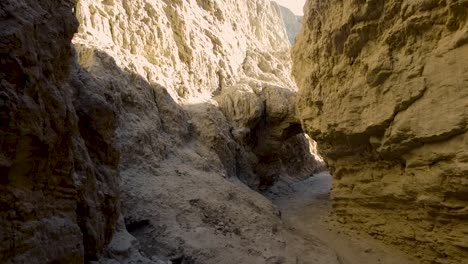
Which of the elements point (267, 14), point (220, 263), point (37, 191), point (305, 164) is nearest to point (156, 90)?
point (220, 263)

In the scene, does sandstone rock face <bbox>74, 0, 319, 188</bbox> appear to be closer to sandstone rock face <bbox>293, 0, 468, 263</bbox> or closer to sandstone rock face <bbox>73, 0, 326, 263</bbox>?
sandstone rock face <bbox>73, 0, 326, 263</bbox>

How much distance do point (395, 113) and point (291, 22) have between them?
4492 cm

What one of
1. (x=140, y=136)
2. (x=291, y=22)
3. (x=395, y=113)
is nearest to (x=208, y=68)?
(x=140, y=136)

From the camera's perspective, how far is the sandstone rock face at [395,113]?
5184mm

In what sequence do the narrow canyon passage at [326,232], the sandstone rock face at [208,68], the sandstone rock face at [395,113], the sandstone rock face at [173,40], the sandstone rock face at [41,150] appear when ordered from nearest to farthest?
the sandstone rock face at [41,150], the sandstone rock face at [395,113], the narrow canyon passage at [326,232], the sandstone rock face at [173,40], the sandstone rock face at [208,68]

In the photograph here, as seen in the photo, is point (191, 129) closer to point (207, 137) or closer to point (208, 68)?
point (207, 137)

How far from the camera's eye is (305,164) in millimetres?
16672

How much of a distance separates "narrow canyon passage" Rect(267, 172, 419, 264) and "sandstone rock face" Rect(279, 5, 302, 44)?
3723 cm

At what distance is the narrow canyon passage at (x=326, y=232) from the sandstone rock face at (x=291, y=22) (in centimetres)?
3723

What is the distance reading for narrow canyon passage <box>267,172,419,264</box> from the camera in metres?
7.33

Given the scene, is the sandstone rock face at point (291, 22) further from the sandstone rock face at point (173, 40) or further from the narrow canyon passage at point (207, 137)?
the narrow canyon passage at point (207, 137)

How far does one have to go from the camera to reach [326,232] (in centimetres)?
887

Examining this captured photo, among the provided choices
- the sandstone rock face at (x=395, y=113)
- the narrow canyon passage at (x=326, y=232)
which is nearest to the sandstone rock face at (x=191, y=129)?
the narrow canyon passage at (x=326, y=232)

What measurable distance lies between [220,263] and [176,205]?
161 cm
